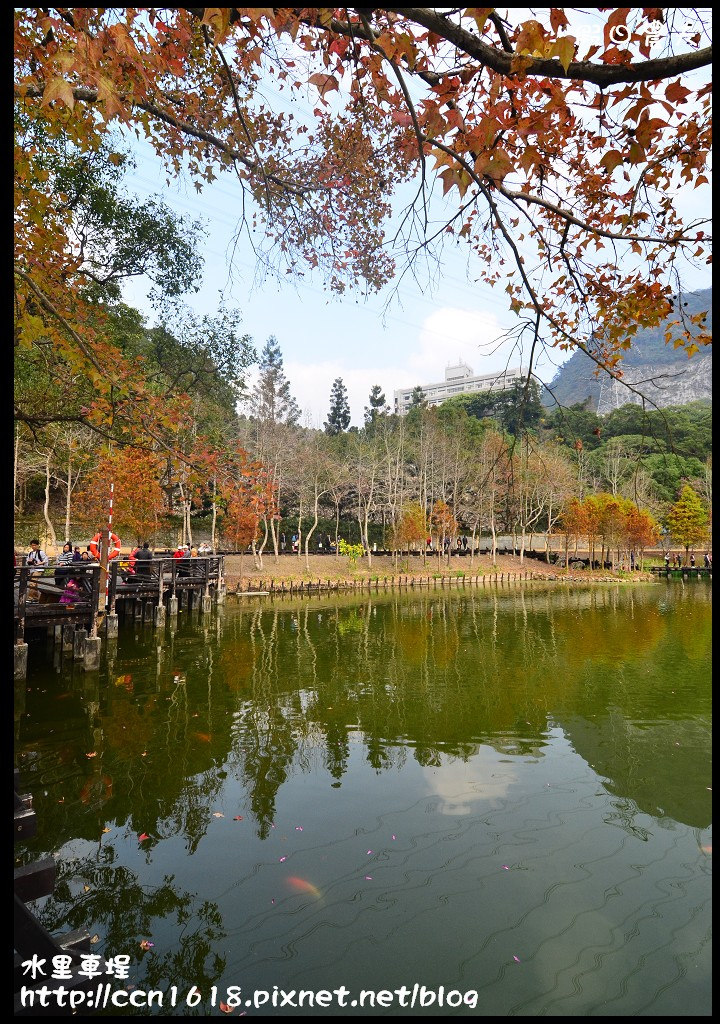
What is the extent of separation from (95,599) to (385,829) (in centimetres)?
718

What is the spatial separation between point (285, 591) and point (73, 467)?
10.5 metres

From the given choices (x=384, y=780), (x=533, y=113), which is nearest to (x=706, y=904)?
(x=384, y=780)

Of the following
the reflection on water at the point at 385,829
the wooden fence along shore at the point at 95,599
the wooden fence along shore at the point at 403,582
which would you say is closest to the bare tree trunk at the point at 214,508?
the wooden fence along shore at the point at 95,599

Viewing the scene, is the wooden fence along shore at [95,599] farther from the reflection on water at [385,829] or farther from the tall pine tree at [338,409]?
the tall pine tree at [338,409]

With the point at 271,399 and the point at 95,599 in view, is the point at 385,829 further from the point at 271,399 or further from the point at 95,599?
the point at 271,399

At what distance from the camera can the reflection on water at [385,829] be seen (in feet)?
11.0

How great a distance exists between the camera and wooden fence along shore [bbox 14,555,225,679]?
978cm

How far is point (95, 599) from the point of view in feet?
33.3

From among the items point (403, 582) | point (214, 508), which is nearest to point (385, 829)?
point (214, 508)

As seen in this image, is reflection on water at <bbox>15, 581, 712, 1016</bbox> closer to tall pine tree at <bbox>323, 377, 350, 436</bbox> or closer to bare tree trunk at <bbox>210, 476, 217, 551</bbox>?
bare tree trunk at <bbox>210, 476, 217, 551</bbox>

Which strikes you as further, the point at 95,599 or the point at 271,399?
the point at 271,399

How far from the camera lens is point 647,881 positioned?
4.21 meters

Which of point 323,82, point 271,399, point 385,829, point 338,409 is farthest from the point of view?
point 338,409

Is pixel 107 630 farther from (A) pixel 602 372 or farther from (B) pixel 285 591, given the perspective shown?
(B) pixel 285 591
